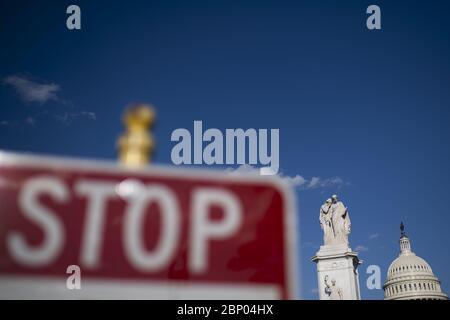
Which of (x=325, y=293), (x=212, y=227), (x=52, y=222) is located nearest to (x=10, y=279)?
(x=52, y=222)

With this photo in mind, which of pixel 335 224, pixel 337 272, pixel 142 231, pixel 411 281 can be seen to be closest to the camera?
pixel 142 231

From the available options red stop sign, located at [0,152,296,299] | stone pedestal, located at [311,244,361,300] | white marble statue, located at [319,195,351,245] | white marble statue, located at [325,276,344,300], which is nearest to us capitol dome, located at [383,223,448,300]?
white marble statue, located at [319,195,351,245]

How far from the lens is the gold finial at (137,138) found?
247 cm

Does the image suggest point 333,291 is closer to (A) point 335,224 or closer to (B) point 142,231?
(A) point 335,224

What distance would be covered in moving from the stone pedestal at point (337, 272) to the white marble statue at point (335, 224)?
54 cm

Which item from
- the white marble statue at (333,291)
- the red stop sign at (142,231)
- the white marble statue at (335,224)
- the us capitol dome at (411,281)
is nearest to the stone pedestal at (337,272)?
the white marble statue at (333,291)

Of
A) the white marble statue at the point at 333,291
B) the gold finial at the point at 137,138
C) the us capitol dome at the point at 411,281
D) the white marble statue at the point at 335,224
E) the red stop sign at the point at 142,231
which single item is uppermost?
the us capitol dome at the point at 411,281

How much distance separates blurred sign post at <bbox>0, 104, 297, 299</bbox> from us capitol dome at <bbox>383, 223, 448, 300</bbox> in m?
114

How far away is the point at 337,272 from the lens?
25766mm

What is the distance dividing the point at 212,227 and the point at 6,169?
3.16 feet

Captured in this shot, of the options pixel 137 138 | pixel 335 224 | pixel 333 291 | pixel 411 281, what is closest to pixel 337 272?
pixel 333 291

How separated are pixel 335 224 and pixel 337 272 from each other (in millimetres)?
2736

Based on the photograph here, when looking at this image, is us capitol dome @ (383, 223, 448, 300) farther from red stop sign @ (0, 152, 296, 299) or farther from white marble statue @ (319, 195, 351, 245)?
red stop sign @ (0, 152, 296, 299)

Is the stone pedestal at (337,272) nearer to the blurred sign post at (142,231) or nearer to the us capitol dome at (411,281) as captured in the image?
the blurred sign post at (142,231)
